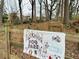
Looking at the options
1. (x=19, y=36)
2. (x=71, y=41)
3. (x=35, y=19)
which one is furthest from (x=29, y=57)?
(x=71, y=41)

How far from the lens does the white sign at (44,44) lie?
2.29 meters

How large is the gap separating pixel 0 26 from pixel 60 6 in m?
1.32

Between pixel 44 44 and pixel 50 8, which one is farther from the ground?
pixel 50 8

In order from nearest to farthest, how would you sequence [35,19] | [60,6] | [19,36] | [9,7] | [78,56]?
[78,56] < [60,6] < [35,19] < [19,36] < [9,7]

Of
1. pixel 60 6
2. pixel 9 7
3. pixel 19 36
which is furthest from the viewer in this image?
pixel 9 7

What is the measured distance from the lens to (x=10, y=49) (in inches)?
120

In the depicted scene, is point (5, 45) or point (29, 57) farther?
point (5, 45)

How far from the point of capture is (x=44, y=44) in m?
2.49

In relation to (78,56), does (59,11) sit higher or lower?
higher

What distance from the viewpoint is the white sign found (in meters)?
2.29

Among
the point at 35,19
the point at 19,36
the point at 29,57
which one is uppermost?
the point at 35,19

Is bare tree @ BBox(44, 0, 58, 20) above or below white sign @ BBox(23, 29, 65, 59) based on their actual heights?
above

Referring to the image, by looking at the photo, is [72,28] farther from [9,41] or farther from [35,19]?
[9,41]

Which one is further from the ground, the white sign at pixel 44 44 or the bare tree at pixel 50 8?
the bare tree at pixel 50 8
